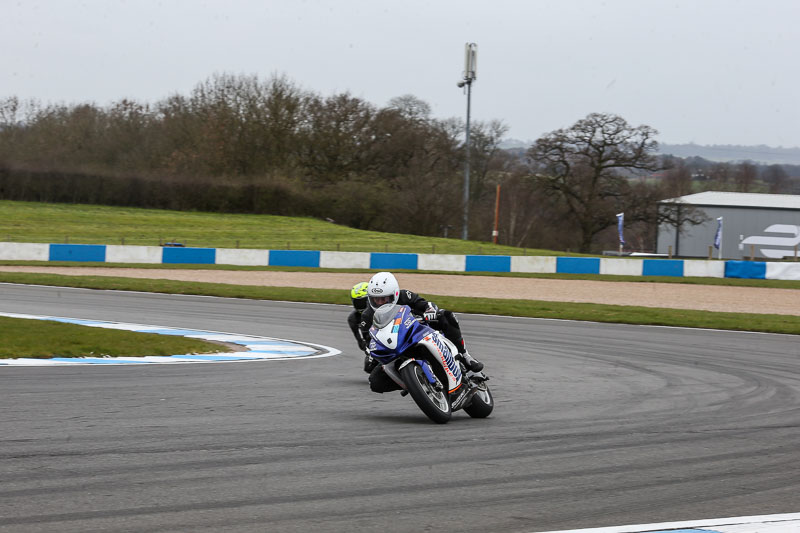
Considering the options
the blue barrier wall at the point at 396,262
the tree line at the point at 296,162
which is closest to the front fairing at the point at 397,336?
the blue barrier wall at the point at 396,262

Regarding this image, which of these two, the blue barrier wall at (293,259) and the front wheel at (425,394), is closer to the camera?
the front wheel at (425,394)

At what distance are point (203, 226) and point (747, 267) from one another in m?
27.4

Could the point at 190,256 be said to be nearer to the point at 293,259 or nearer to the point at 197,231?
the point at 293,259

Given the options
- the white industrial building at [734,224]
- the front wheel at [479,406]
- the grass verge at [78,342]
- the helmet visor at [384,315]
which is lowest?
the grass verge at [78,342]

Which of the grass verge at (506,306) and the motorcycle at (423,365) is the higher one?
the motorcycle at (423,365)

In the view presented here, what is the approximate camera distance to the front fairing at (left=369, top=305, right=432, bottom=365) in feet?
25.6

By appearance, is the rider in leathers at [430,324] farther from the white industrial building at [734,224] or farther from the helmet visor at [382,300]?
the white industrial building at [734,224]

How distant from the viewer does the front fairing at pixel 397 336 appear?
782cm

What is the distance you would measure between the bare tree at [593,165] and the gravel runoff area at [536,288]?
94.7 ft

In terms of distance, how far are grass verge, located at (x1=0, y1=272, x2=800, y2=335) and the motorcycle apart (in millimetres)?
12262

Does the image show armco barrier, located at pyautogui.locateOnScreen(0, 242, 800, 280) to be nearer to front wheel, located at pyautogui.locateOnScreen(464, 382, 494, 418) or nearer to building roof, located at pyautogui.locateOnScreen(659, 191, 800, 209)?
front wheel, located at pyautogui.locateOnScreen(464, 382, 494, 418)

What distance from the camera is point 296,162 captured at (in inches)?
2453

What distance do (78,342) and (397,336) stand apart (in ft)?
20.2

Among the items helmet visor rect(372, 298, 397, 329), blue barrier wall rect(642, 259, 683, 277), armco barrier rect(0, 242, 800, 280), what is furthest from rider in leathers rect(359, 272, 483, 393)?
blue barrier wall rect(642, 259, 683, 277)
